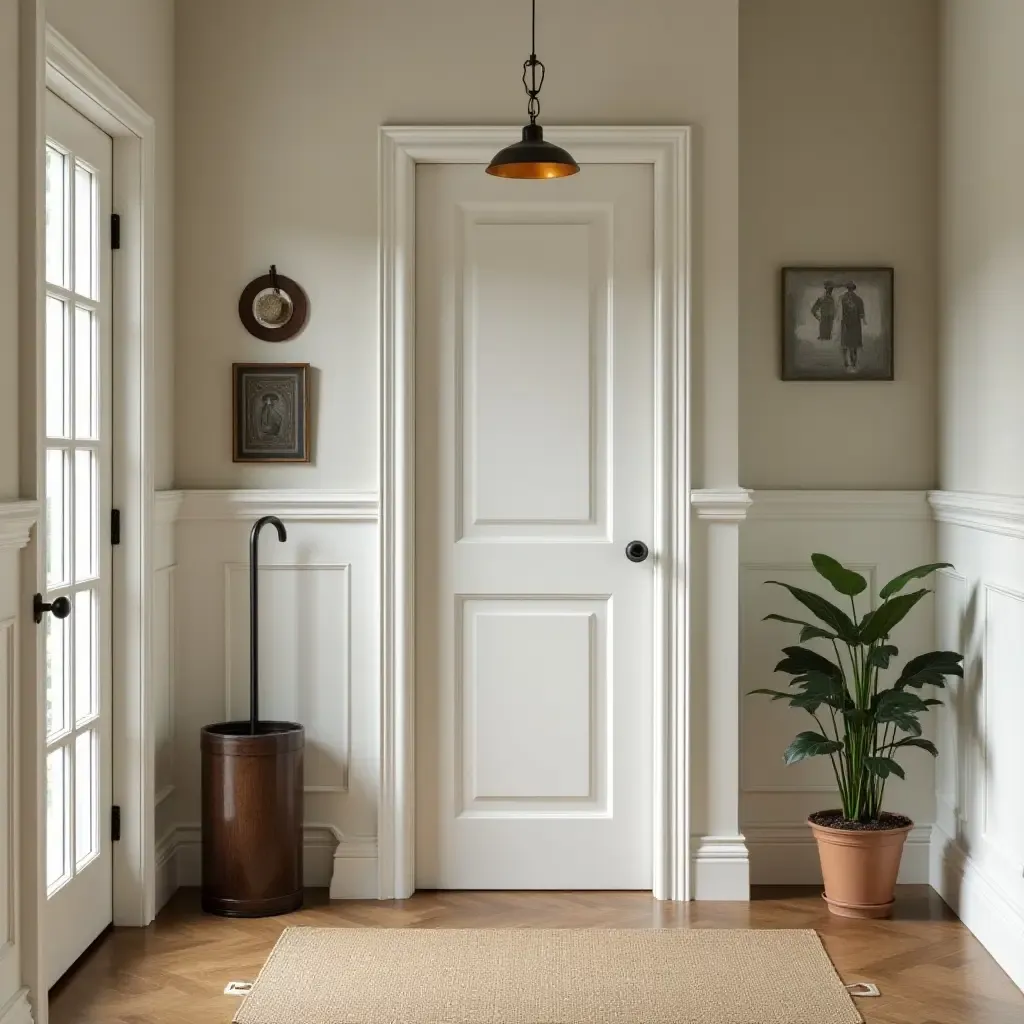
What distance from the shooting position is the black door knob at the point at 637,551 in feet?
13.3

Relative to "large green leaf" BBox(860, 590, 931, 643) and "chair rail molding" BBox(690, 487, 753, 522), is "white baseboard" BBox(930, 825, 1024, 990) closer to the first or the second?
"large green leaf" BBox(860, 590, 931, 643)

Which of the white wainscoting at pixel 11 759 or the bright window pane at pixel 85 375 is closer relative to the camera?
the white wainscoting at pixel 11 759

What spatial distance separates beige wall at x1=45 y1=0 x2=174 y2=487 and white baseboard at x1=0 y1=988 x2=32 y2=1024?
5.07 feet

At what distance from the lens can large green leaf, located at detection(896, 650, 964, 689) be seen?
385 centimetres

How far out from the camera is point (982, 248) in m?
3.83

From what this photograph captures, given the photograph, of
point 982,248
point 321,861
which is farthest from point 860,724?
point 321,861

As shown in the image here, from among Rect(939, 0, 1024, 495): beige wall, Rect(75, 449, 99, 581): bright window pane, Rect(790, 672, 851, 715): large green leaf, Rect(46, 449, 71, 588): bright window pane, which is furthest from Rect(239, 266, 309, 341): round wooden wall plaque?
Rect(939, 0, 1024, 495): beige wall

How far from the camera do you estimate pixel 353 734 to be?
4.12 meters

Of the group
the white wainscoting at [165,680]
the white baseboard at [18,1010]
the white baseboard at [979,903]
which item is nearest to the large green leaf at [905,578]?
the white baseboard at [979,903]

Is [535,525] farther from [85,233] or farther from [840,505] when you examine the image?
[85,233]

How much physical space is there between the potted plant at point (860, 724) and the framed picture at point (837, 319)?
0.67 m

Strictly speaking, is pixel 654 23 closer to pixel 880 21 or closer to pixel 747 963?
pixel 880 21

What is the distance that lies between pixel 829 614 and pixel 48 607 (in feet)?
7.17

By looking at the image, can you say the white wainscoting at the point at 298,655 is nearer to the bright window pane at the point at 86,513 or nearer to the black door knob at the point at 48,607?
the bright window pane at the point at 86,513
